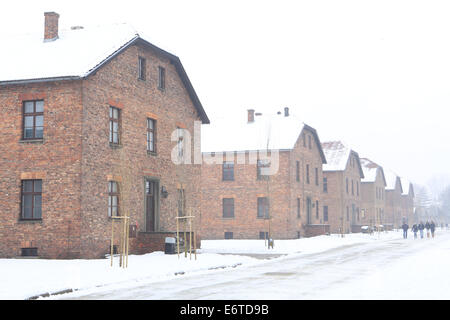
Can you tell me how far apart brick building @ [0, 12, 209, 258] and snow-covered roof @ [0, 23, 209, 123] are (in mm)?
48

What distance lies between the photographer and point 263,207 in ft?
146

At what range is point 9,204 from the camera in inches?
906

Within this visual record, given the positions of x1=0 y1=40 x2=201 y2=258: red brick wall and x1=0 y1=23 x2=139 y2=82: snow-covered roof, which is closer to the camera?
x1=0 y1=40 x2=201 y2=258: red brick wall

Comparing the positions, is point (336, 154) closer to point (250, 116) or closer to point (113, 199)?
point (250, 116)

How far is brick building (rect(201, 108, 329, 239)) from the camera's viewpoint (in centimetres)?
4362

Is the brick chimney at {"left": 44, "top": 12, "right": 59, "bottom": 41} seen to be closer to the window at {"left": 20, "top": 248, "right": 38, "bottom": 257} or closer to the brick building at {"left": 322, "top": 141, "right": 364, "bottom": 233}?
the window at {"left": 20, "top": 248, "right": 38, "bottom": 257}

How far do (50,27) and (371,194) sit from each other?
5559cm

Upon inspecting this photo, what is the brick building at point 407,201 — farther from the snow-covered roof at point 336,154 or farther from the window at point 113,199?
the window at point 113,199

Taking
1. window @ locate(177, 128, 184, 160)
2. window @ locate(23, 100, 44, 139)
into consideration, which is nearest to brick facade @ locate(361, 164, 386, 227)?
window @ locate(177, 128, 184, 160)

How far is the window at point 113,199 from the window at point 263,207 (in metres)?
21.1

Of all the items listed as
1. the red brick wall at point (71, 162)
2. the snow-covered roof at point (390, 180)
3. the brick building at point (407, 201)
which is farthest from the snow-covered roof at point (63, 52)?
the brick building at point (407, 201)

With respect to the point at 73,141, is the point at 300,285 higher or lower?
lower

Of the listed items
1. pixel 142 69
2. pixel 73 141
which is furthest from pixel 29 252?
pixel 142 69
